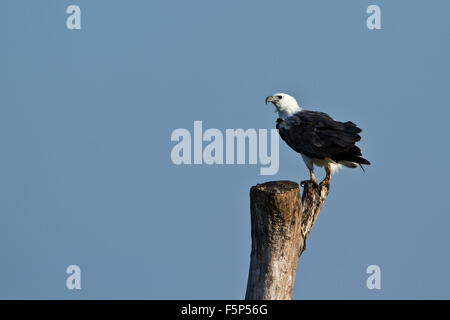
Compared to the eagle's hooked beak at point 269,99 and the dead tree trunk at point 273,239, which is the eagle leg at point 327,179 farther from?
the dead tree trunk at point 273,239

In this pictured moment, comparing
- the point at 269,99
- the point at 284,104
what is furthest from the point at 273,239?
the point at 269,99

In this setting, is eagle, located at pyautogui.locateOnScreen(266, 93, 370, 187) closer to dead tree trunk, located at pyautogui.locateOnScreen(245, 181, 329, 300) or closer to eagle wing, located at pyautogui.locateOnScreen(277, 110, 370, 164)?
eagle wing, located at pyautogui.locateOnScreen(277, 110, 370, 164)

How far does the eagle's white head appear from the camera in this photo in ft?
39.4

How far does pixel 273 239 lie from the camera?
853cm

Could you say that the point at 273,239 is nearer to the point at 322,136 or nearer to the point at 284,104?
the point at 322,136

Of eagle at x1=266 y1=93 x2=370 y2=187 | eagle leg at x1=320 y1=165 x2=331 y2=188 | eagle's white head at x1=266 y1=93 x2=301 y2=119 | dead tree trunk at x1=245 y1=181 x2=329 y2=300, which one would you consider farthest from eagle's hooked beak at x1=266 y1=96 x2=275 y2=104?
dead tree trunk at x1=245 y1=181 x2=329 y2=300

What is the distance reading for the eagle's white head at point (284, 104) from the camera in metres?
12.0

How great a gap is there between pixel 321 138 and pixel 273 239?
288 cm

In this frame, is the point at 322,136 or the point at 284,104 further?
the point at 284,104

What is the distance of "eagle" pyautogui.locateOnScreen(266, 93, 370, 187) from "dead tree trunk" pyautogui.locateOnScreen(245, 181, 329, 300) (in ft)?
7.18
